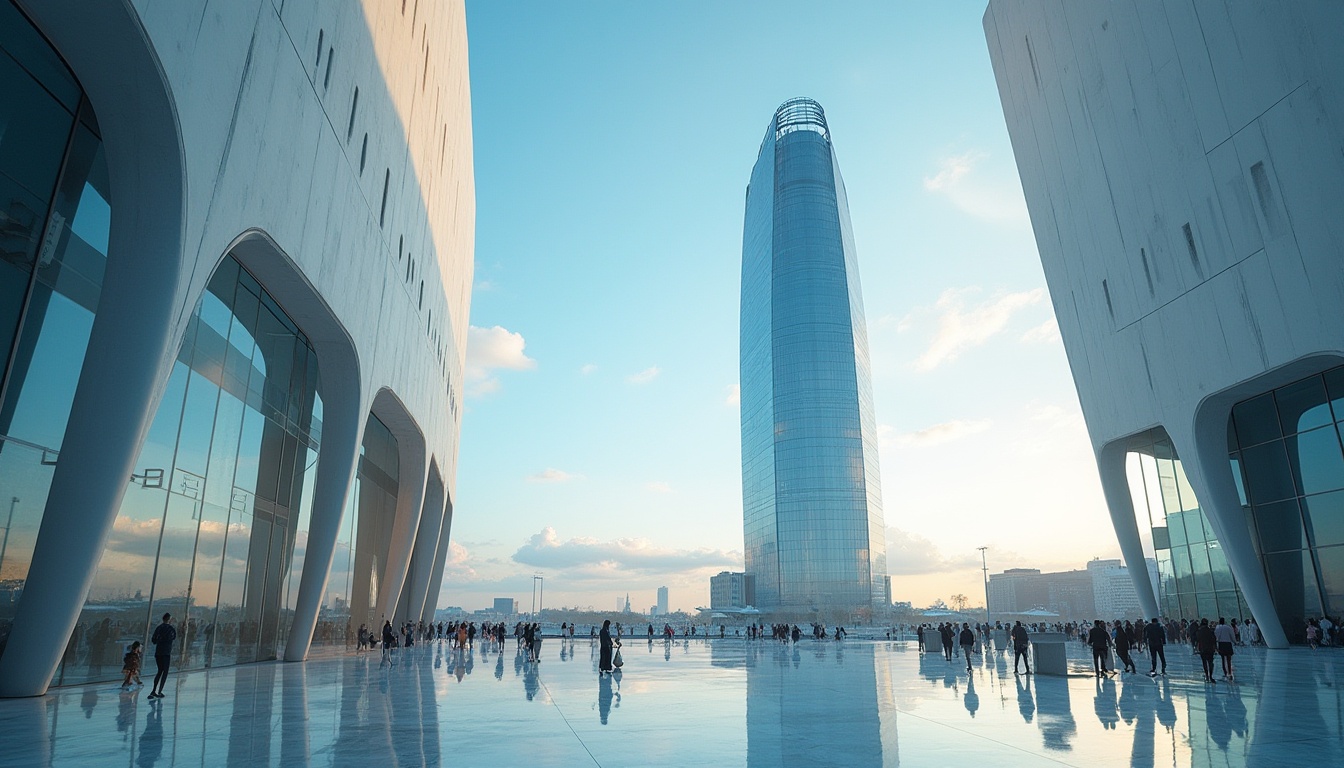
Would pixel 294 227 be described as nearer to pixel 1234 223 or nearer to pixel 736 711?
pixel 736 711

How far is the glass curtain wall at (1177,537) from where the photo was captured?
34.8 metres

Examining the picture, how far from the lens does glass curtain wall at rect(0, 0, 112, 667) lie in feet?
40.2

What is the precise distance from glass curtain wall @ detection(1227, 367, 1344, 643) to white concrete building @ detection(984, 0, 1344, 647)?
7 cm

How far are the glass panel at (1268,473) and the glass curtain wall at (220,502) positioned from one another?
35.5 metres

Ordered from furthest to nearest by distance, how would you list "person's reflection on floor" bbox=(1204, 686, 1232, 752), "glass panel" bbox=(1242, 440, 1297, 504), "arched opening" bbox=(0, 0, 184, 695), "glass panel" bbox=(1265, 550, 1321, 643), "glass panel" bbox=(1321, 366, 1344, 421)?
"glass panel" bbox=(1242, 440, 1297, 504)
"glass panel" bbox=(1265, 550, 1321, 643)
"glass panel" bbox=(1321, 366, 1344, 421)
"arched opening" bbox=(0, 0, 184, 695)
"person's reflection on floor" bbox=(1204, 686, 1232, 752)

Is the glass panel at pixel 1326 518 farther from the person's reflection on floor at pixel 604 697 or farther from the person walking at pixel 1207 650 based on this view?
the person's reflection on floor at pixel 604 697

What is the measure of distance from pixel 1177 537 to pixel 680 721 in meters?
35.5

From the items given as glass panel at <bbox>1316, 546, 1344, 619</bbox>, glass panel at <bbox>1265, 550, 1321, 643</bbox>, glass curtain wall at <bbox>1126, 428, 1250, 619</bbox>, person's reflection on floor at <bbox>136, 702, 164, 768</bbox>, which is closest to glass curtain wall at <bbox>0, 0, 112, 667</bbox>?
person's reflection on floor at <bbox>136, 702, 164, 768</bbox>

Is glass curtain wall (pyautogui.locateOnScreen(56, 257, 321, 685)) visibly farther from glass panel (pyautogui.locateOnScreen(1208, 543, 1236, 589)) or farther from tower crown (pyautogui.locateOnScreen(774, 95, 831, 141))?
tower crown (pyautogui.locateOnScreen(774, 95, 831, 141))

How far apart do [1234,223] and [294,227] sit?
28.1 m

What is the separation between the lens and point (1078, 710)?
41.1 feet

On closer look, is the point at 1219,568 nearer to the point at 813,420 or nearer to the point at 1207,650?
the point at 1207,650

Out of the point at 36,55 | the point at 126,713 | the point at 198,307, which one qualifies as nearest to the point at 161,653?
the point at 126,713

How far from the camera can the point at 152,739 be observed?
8.94 m
